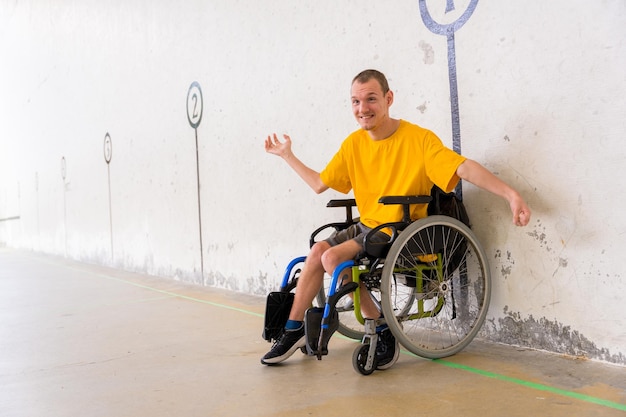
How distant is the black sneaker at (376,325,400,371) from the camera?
2.20 m

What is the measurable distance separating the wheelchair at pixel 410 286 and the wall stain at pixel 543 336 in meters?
0.10

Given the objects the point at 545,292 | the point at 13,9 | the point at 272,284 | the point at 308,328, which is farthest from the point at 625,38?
the point at 13,9

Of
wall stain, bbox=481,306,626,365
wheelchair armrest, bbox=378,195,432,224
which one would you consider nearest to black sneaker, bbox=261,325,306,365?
wheelchair armrest, bbox=378,195,432,224

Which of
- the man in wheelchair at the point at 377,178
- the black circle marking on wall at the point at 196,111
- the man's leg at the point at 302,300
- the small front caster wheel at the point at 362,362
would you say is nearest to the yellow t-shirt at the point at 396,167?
the man in wheelchair at the point at 377,178

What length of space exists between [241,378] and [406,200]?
82 centimetres

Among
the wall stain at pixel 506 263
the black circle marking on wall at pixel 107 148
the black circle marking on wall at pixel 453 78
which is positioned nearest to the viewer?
the wall stain at pixel 506 263

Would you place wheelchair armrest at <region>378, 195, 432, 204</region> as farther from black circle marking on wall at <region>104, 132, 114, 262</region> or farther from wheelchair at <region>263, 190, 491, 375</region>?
black circle marking on wall at <region>104, 132, 114, 262</region>

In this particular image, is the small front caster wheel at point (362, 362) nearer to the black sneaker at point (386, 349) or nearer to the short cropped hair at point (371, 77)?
the black sneaker at point (386, 349)

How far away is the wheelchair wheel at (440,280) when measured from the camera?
212cm

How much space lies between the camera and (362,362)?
2146 mm

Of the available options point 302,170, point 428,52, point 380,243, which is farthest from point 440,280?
point 428,52

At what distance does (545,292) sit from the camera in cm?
228

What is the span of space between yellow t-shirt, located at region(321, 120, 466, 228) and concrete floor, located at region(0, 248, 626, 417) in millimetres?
548

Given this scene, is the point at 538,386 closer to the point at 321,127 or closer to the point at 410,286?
the point at 410,286
